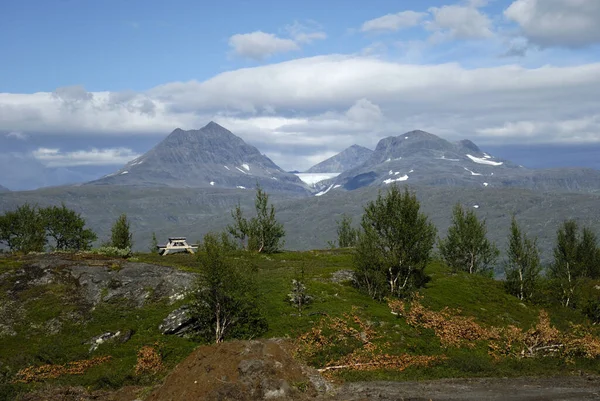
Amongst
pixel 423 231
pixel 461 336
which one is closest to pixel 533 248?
pixel 423 231

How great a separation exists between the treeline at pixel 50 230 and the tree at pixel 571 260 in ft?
236

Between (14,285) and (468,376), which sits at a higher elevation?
(14,285)

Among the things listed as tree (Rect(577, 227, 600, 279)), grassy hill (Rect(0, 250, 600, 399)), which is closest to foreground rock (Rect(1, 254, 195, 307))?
grassy hill (Rect(0, 250, 600, 399))

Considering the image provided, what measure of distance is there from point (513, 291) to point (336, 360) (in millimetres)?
43064

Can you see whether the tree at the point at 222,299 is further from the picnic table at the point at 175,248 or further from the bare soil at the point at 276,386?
the picnic table at the point at 175,248

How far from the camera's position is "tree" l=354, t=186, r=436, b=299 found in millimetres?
59750

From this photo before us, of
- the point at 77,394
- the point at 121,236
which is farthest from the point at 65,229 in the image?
the point at 77,394

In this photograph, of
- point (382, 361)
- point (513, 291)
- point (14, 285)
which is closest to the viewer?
point (382, 361)

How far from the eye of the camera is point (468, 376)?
36719 millimetres

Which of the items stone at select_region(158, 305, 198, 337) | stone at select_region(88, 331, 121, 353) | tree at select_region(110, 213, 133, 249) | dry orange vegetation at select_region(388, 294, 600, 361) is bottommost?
dry orange vegetation at select_region(388, 294, 600, 361)

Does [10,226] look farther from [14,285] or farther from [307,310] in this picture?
[307,310]

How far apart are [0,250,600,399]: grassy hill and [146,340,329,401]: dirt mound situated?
4.98 metres

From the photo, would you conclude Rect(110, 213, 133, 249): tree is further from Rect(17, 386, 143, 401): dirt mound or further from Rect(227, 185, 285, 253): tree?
Rect(17, 386, 143, 401): dirt mound

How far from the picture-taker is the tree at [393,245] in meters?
59.8
